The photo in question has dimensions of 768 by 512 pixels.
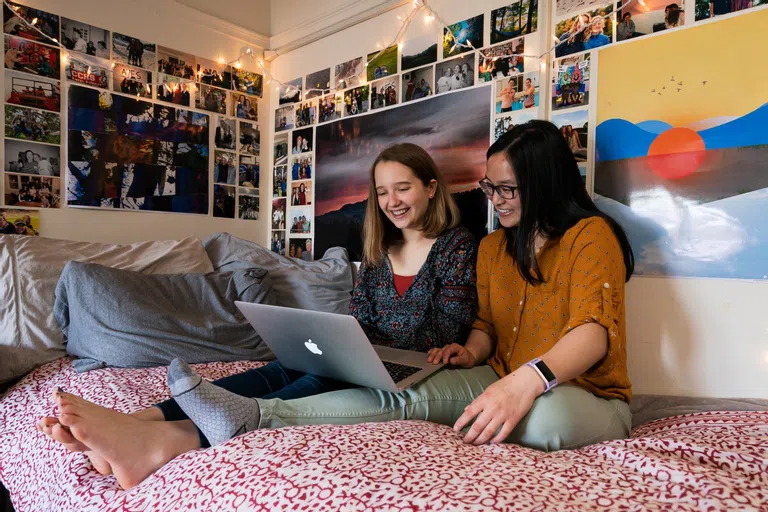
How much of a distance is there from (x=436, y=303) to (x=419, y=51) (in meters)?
1.04

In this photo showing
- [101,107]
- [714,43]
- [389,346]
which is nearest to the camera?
[714,43]

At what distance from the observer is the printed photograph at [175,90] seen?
217 centimetres

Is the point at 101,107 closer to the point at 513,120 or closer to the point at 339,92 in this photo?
the point at 339,92

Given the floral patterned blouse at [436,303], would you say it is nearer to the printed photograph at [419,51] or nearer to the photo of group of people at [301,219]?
the printed photograph at [419,51]

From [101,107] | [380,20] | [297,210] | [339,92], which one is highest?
[380,20]

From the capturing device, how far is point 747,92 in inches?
48.6

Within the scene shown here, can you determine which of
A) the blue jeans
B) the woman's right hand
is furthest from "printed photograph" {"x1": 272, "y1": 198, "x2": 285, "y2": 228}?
the woman's right hand

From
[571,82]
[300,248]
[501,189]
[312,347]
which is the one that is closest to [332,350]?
[312,347]

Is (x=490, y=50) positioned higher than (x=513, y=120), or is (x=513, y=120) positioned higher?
(x=490, y=50)

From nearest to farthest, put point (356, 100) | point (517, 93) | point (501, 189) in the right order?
point (501, 189)
point (517, 93)
point (356, 100)

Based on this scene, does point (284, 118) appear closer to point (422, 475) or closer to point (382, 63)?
point (382, 63)

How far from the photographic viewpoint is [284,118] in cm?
248

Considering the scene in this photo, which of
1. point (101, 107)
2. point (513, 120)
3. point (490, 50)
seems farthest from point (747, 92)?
point (101, 107)

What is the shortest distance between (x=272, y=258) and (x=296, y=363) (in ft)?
3.12
